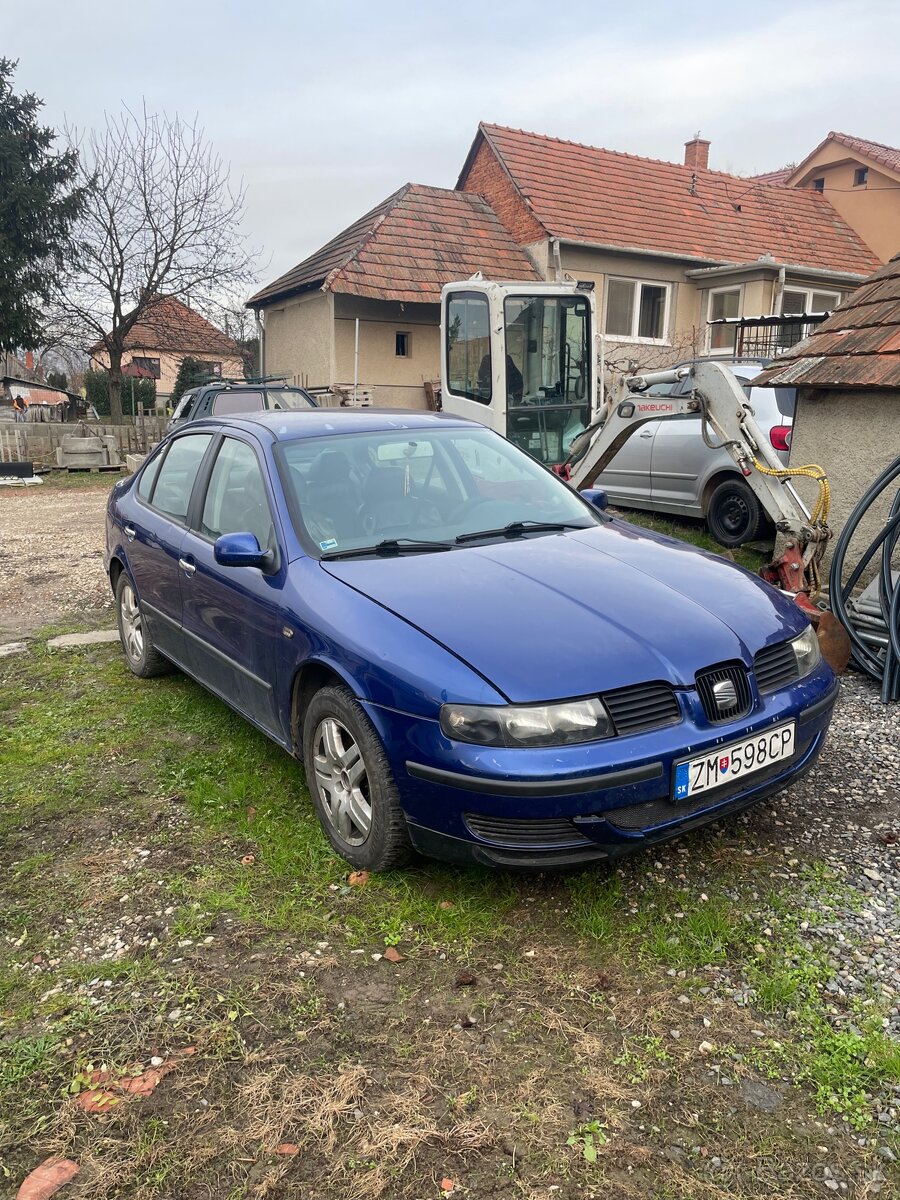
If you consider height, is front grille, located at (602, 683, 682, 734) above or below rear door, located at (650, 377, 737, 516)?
below

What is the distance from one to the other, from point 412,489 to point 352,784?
1.46 m

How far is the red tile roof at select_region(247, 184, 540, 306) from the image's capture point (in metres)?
17.7

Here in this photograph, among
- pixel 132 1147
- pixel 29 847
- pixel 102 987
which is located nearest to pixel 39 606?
pixel 29 847

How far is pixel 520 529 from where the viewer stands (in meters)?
3.92

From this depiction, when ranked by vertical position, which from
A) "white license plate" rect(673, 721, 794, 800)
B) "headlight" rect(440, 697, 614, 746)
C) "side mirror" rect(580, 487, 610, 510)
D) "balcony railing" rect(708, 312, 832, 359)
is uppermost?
"balcony railing" rect(708, 312, 832, 359)

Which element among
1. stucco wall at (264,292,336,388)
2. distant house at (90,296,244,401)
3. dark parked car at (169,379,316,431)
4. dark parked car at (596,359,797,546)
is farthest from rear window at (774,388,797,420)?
distant house at (90,296,244,401)

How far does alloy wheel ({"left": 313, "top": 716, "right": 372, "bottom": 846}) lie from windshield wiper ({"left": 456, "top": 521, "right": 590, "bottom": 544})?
102 centimetres

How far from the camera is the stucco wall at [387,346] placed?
59.9ft

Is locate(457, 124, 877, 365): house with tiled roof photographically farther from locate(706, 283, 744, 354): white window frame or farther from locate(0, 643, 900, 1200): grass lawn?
locate(0, 643, 900, 1200): grass lawn

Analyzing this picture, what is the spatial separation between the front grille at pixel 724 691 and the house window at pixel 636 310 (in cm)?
1822

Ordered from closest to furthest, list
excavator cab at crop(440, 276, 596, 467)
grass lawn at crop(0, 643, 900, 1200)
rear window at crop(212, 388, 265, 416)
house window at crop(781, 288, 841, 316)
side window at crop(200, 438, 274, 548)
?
grass lawn at crop(0, 643, 900, 1200) < side window at crop(200, 438, 274, 548) < excavator cab at crop(440, 276, 596, 467) < rear window at crop(212, 388, 265, 416) < house window at crop(781, 288, 841, 316)

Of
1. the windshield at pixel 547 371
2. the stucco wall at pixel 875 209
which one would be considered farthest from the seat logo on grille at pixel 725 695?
Answer: the stucco wall at pixel 875 209

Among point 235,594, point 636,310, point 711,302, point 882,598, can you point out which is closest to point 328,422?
point 235,594

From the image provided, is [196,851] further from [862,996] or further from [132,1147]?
[862,996]
